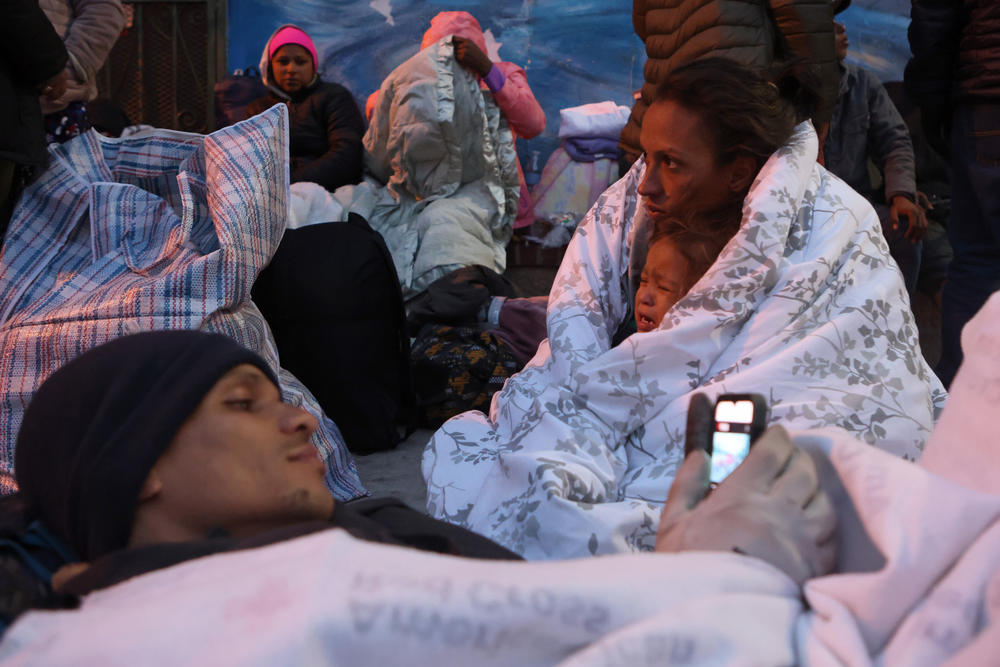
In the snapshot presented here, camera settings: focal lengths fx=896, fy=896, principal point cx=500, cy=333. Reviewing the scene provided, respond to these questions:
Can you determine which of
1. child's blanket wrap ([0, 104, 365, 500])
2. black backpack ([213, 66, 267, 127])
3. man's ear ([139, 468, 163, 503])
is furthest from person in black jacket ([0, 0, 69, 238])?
black backpack ([213, 66, 267, 127])

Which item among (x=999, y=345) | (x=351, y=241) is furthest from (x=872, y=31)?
(x=999, y=345)

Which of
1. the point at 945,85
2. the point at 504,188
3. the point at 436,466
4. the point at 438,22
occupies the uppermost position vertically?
the point at 945,85

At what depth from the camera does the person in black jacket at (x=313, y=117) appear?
513 cm

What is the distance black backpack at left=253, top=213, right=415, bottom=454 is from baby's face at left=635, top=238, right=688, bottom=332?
133 cm

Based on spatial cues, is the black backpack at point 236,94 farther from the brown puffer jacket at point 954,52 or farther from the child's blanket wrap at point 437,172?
the brown puffer jacket at point 954,52

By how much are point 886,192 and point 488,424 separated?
295cm

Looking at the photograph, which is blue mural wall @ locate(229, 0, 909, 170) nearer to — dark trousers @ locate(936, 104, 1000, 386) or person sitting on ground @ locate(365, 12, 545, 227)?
person sitting on ground @ locate(365, 12, 545, 227)

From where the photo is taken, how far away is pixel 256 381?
3.72ft

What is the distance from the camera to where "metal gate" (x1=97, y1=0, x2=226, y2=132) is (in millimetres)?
6891

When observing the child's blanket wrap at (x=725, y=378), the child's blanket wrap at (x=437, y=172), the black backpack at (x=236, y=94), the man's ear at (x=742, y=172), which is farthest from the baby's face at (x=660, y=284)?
the black backpack at (x=236, y=94)

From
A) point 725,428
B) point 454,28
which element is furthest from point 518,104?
point 725,428

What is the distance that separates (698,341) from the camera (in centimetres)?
197

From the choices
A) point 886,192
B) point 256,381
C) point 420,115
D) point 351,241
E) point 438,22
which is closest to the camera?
point 256,381

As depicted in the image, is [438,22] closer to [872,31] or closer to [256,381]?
[872,31]
